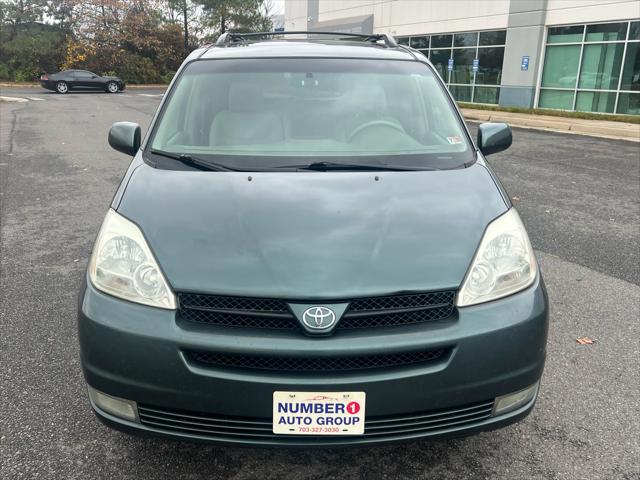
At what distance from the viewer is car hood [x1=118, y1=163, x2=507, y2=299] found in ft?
6.70

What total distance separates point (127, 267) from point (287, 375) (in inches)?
30.2

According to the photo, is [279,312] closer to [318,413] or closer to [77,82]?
[318,413]

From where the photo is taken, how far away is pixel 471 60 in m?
24.1

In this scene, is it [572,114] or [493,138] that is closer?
[493,138]

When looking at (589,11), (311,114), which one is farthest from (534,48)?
(311,114)

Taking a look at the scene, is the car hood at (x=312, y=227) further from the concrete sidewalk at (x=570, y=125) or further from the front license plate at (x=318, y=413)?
the concrete sidewalk at (x=570, y=125)

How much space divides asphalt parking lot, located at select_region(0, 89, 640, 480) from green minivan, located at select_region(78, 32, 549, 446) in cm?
27

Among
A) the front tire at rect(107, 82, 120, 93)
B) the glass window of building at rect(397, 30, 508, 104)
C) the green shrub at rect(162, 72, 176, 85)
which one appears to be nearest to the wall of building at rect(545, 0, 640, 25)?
the glass window of building at rect(397, 30, 508, 104)

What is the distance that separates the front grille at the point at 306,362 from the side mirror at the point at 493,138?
68.2 inches

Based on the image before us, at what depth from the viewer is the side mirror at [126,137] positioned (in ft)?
10.7

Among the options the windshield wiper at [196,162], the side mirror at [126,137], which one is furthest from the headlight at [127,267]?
the side mirror at [126,137]

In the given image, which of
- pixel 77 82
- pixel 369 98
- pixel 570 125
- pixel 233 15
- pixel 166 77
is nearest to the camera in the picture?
pixel 369 98

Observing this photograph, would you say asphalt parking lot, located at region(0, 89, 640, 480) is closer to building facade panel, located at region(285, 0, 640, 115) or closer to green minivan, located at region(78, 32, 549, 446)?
green minivan, located at region(78, 32, 549, 446)

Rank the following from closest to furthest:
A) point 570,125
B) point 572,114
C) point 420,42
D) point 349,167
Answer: point 349,167 < point 570,125 < point 572,114 < point 420,42
